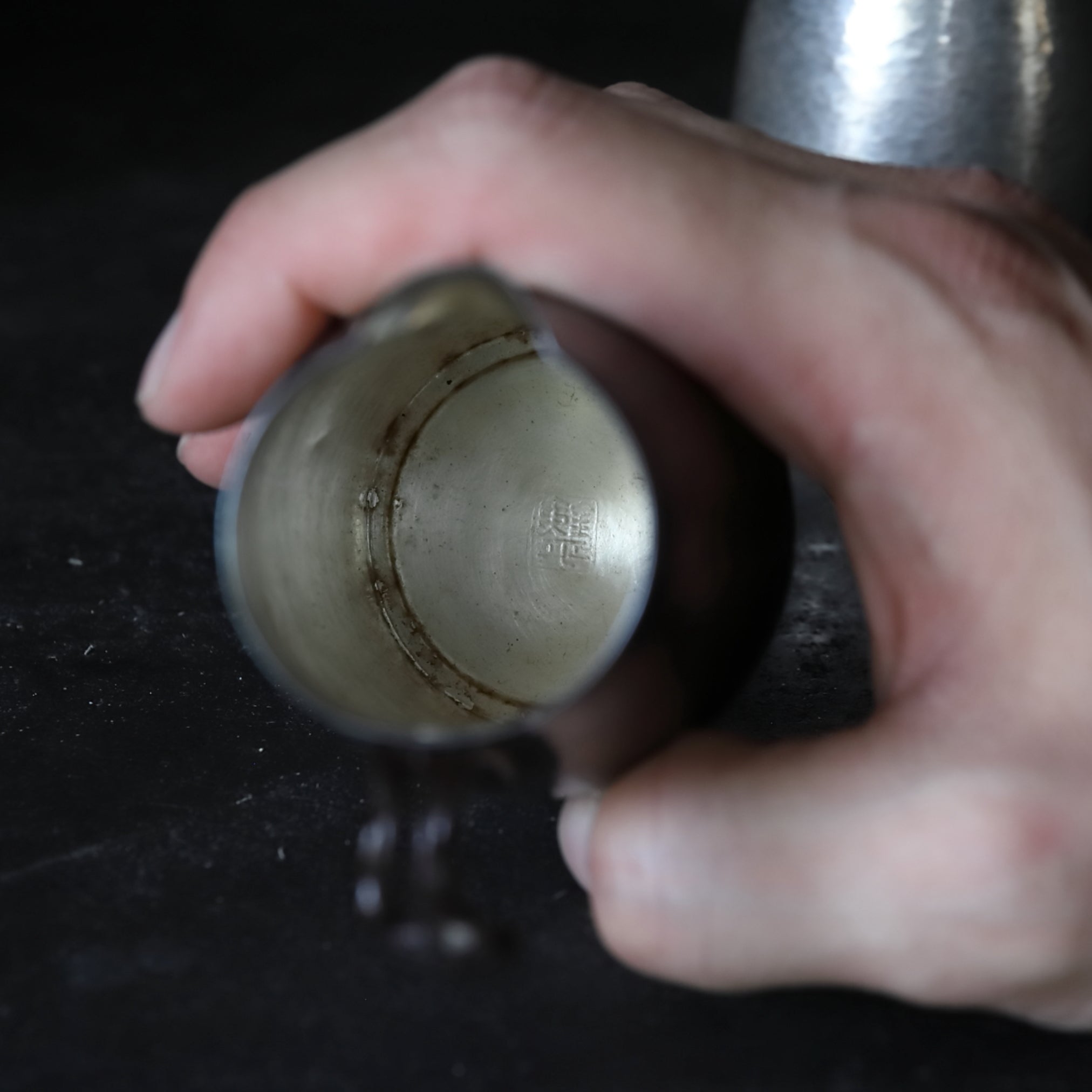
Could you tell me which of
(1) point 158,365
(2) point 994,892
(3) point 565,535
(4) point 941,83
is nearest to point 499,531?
(3) point 565,535

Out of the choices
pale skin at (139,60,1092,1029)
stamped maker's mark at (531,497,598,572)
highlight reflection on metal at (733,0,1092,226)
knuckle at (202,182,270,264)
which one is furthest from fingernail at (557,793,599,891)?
highlight reflection on metal at (733,0,1092,226)

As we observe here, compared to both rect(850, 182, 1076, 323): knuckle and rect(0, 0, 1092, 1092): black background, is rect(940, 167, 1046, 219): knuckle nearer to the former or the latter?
rect(850, 182, 1076, 323): knuckle

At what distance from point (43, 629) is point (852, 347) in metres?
0.46

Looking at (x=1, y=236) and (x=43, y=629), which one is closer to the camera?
(x=43, y=629)

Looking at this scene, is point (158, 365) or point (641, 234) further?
point (158, 365)

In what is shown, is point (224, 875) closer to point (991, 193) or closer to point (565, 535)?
point (565, 535)

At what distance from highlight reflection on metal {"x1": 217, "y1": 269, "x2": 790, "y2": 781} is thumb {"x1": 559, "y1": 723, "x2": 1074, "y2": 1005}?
0.03m

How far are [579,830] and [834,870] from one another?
10cm

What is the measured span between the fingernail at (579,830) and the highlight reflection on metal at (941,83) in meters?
0.47

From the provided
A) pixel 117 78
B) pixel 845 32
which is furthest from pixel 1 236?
pixel 845 32

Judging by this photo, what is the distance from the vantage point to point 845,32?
86 cm

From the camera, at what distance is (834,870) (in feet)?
1.58

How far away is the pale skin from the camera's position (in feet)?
1.58

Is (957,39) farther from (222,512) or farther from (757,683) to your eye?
(222,512)
